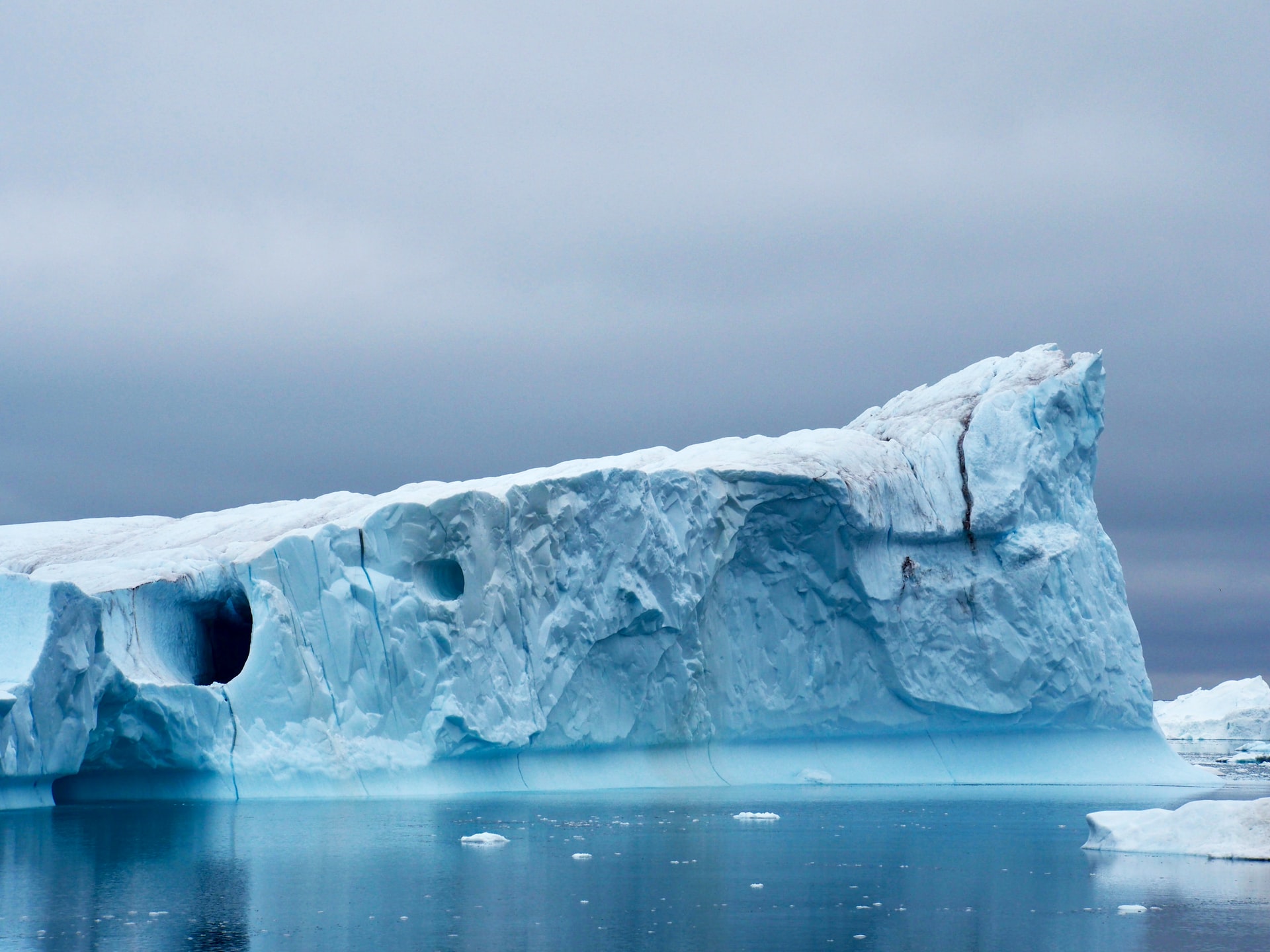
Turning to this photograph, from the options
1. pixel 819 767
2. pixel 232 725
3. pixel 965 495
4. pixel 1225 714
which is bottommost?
pixel 1225 714

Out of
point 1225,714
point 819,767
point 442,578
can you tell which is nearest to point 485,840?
point 442,578

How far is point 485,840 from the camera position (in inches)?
538

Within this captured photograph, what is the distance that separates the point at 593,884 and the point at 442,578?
9.47 metres

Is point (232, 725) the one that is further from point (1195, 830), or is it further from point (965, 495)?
point (965, 495)

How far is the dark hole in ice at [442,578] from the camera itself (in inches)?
774

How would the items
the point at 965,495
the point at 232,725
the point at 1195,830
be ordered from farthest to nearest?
1. the point at 965,495
2. the point at 232,725
3. the point at 1195,830

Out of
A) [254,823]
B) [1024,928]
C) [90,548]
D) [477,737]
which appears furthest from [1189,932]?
[90,548]

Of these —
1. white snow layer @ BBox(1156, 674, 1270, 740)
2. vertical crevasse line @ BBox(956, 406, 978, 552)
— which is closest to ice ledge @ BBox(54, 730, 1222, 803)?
vertical crevasse line @ BBox(956, 406, 978, 552)

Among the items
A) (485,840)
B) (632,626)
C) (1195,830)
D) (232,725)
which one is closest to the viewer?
(1195,830)

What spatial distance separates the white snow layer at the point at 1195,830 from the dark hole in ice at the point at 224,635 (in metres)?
11.3

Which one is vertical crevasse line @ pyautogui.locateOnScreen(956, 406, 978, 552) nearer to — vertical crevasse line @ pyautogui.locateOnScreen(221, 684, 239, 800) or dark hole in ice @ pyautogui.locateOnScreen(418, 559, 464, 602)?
dark hole in ice @ pyautogui.locateOnScreen(418, 559, 464, 602)

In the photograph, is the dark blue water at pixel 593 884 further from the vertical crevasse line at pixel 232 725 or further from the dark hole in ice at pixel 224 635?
the dark hole in ice at pixel 224 635

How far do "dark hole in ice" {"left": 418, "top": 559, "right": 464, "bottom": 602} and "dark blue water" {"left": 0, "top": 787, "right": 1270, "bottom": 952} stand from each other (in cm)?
346

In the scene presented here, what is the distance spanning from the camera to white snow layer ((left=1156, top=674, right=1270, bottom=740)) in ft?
158
